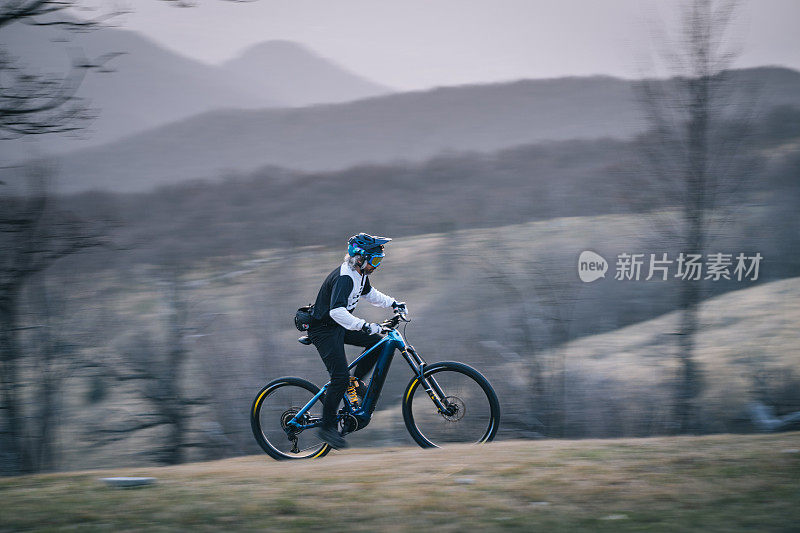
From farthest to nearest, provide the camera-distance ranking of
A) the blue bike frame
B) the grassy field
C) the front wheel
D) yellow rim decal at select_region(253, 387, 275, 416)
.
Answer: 1. yellow rim decal at select_region(253, 387, 275, 416)
2. the blue bike frame
3. the front wheel
4. the grassy field

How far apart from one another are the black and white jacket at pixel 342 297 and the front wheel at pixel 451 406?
0.95m

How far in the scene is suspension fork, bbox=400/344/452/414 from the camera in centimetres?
654

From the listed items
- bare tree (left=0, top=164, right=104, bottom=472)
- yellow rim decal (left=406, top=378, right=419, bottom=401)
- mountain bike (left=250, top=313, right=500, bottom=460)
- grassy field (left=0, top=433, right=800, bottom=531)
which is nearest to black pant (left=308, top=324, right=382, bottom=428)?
→ mountain bike (left=250, top=313, right=500, bottom=460)

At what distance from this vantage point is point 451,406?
6.52m

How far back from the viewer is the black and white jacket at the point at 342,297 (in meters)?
6.35

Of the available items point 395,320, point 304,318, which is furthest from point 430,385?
point 304,318

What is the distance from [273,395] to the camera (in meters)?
7.30

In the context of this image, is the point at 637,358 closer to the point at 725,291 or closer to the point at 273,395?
the point at 725,291

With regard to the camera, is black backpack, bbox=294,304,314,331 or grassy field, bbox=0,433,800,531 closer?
grassy field, bbox=0,433,800,531

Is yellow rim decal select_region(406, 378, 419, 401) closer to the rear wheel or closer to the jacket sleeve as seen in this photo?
the jacket sleeve

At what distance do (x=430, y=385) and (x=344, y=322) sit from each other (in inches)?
43.6

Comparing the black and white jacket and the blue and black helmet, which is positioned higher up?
the blue and black helmet

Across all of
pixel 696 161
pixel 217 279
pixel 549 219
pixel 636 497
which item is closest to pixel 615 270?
pixel 549 219

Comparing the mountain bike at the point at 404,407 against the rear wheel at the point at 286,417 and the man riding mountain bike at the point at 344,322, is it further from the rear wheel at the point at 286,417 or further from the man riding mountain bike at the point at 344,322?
the man riding mountain bike at the point at 344,322
